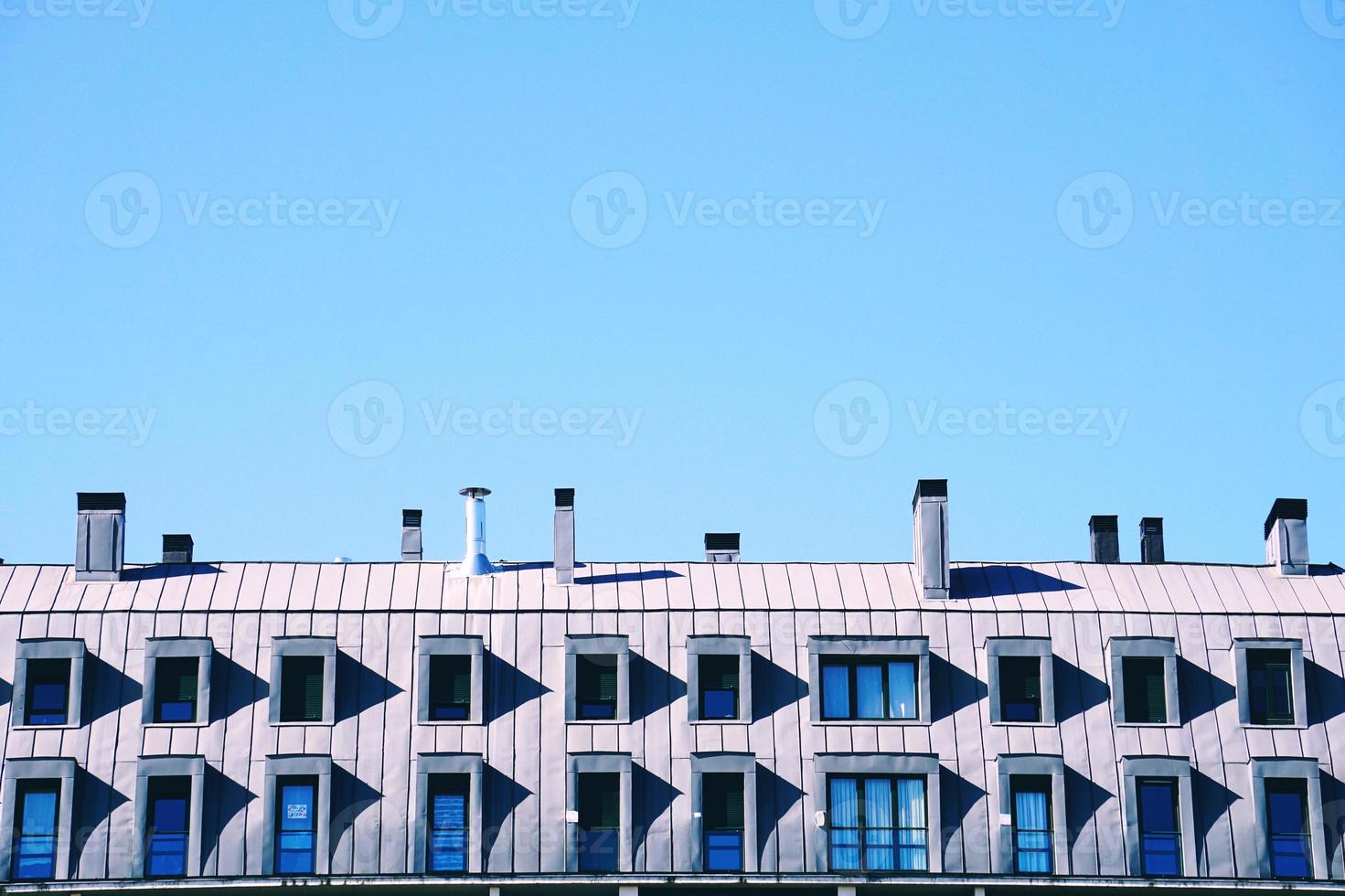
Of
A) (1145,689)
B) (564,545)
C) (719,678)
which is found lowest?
(1145,689)

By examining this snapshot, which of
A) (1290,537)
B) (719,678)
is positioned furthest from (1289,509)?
(719,678)

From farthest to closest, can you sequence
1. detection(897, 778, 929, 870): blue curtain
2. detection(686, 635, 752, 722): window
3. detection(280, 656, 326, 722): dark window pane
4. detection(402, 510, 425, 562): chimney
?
detection(402, 510, 425, 562): chimney < detection(686, 635, 752, 722): window < detection(280, 656, 326, 722): dark window pane < detection(897, 778, 929, 870): blue curtain

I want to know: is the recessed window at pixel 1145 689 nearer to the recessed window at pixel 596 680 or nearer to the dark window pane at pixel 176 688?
the recessed window at pixel 596 680

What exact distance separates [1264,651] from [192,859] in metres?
30.2

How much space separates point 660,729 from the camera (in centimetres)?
7488

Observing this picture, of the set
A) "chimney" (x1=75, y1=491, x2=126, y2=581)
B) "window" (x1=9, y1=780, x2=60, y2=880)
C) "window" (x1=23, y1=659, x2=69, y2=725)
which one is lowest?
"window" (x1=9, y1=780, x2=60, y2=880)

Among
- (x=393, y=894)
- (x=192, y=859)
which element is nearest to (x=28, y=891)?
(x=192, y=859)

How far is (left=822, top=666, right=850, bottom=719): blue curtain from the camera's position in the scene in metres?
75.3

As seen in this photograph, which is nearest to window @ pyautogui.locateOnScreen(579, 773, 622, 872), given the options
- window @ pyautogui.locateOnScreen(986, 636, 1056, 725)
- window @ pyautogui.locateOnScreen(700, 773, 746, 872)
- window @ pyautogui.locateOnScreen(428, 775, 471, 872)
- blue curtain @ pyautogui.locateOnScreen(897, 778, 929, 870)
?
window @ pyautogui.locateOnScreen(700, 773, 746, 872)

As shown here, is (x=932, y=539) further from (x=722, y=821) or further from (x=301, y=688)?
(x=301, y=688)

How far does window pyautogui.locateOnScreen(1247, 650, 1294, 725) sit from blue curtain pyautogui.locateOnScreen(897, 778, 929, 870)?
9.67 meters

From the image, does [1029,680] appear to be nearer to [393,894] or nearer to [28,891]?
[393,894]

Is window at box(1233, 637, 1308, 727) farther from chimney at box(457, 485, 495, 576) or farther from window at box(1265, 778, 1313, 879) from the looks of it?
chimney at box(457, 485, 495, 576)

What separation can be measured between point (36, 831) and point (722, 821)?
61.0 feet
